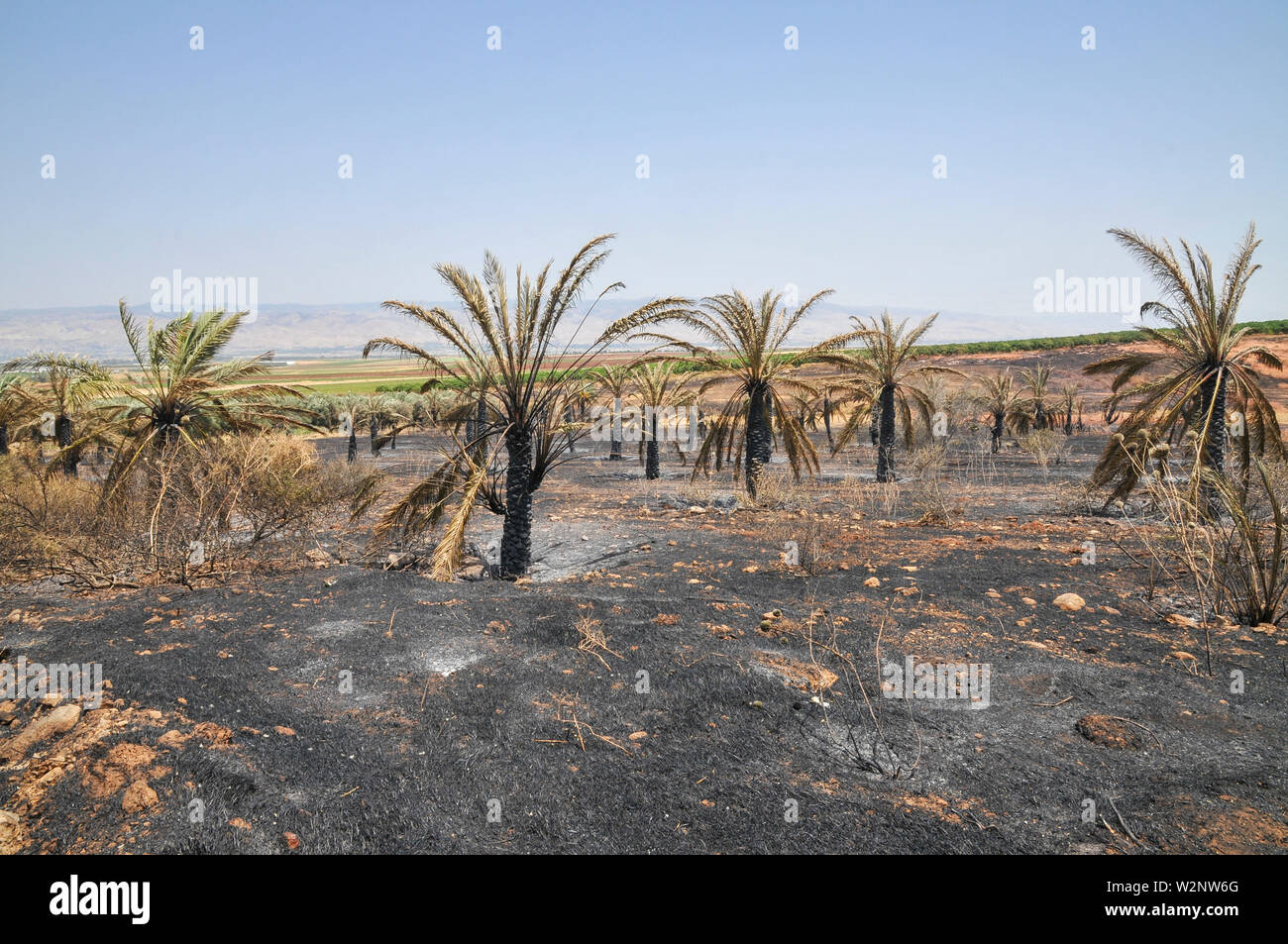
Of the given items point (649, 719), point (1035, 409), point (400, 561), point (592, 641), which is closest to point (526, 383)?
point (400, 561)

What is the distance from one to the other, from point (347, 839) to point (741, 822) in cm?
230

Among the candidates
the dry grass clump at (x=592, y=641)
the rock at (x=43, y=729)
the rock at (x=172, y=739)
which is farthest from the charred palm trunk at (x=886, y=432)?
the rock at (x=43, y=729)

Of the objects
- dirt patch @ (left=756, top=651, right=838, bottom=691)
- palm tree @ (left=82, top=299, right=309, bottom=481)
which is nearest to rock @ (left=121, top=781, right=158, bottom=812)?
dirt patch @ (left=756, top=651, right=838, bottom=691)

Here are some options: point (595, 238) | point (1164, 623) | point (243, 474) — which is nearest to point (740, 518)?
point (595, 238)

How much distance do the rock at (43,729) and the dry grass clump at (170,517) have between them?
4302 mm

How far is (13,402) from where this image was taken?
1734cm

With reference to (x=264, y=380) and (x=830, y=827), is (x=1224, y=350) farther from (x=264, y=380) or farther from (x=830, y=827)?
(x=264, y=380)

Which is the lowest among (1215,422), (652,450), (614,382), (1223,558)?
(1223,558)

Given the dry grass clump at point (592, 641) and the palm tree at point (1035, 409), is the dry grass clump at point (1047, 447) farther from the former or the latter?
Answer: the dry grass clump at point (592, 641)

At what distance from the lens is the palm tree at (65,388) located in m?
11.7

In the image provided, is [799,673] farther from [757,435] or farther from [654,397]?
[654,397]

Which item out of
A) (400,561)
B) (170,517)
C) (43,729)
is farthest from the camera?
(400,561)

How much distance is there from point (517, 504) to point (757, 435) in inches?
306

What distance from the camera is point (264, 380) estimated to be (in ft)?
41.8
